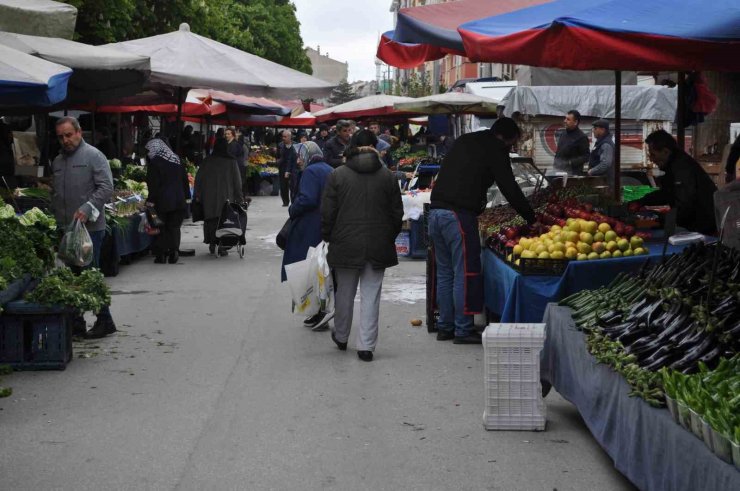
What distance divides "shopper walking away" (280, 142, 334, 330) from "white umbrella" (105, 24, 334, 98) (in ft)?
15.3

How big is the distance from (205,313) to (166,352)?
225 centimetres

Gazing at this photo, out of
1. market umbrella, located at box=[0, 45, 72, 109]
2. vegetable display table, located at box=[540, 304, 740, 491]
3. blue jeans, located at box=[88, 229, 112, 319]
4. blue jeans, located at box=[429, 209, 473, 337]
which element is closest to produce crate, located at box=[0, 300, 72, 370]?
blue jeans, located at box=[88, 229, 112, 319]

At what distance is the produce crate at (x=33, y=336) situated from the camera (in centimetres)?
886

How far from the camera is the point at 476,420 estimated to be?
7.31 metres

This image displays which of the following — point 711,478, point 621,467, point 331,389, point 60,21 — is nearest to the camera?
point 711,478

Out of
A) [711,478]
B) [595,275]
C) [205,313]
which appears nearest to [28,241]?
[205,313]

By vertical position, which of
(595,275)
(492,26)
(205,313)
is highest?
(492,26)

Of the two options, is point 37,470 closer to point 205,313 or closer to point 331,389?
point 331,389

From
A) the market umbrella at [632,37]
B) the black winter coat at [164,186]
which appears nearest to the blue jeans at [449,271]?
the market umbrella at [632,37]

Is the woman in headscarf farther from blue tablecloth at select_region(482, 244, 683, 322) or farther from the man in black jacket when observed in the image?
blue tablecloth at select_region(482, 244, 683, 322)

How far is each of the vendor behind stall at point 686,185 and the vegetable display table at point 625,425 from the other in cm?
258

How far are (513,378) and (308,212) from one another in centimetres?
417

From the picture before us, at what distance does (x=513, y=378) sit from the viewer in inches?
273

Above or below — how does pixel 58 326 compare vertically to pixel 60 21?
below
